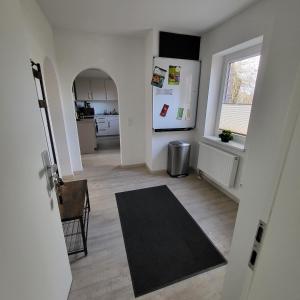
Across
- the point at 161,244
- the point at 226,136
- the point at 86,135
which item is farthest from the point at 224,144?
the point at 86,135

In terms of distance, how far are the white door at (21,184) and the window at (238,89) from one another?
8.68 feet

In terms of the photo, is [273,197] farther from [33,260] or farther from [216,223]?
[216,223]

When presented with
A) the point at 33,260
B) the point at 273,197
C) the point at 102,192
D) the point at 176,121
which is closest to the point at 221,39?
the point at 176,121

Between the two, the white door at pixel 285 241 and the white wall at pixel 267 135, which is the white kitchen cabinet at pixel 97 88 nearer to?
the white wall at pixel 267 135

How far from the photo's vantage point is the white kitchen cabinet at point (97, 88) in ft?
21.3

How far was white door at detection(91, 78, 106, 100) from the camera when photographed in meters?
6.49

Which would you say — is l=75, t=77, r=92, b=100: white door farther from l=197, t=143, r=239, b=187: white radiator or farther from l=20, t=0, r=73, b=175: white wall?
l=197, t=143, r=239, b=187: white radiator

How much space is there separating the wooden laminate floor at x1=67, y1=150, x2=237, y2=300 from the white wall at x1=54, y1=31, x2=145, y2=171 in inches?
27.1

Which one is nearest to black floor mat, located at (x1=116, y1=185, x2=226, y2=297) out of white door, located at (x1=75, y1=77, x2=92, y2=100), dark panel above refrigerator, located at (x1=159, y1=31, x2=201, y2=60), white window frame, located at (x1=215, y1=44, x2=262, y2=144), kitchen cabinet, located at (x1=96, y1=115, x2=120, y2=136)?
white window frame, located at (x1=215, y1=44, x2=262, y2=144)

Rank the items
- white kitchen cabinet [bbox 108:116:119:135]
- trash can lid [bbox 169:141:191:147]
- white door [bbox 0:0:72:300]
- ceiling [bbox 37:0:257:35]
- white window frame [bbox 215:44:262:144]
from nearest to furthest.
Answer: white door [bbox 0:0:72:300], ceiling [bbox 37:0:257:35], white window frame [bbox 215:44:262:144], trash can lid [bbox 169:141:191:147], white kitchen cabinet [bbox 108:116:119:135]

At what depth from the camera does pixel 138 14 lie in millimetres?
2365

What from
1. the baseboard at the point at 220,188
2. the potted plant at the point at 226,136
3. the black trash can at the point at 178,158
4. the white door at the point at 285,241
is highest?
the white door at the point at 285,241

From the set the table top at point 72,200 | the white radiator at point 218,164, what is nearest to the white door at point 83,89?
the white radiator at point 218,164

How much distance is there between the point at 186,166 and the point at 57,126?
2594mm
